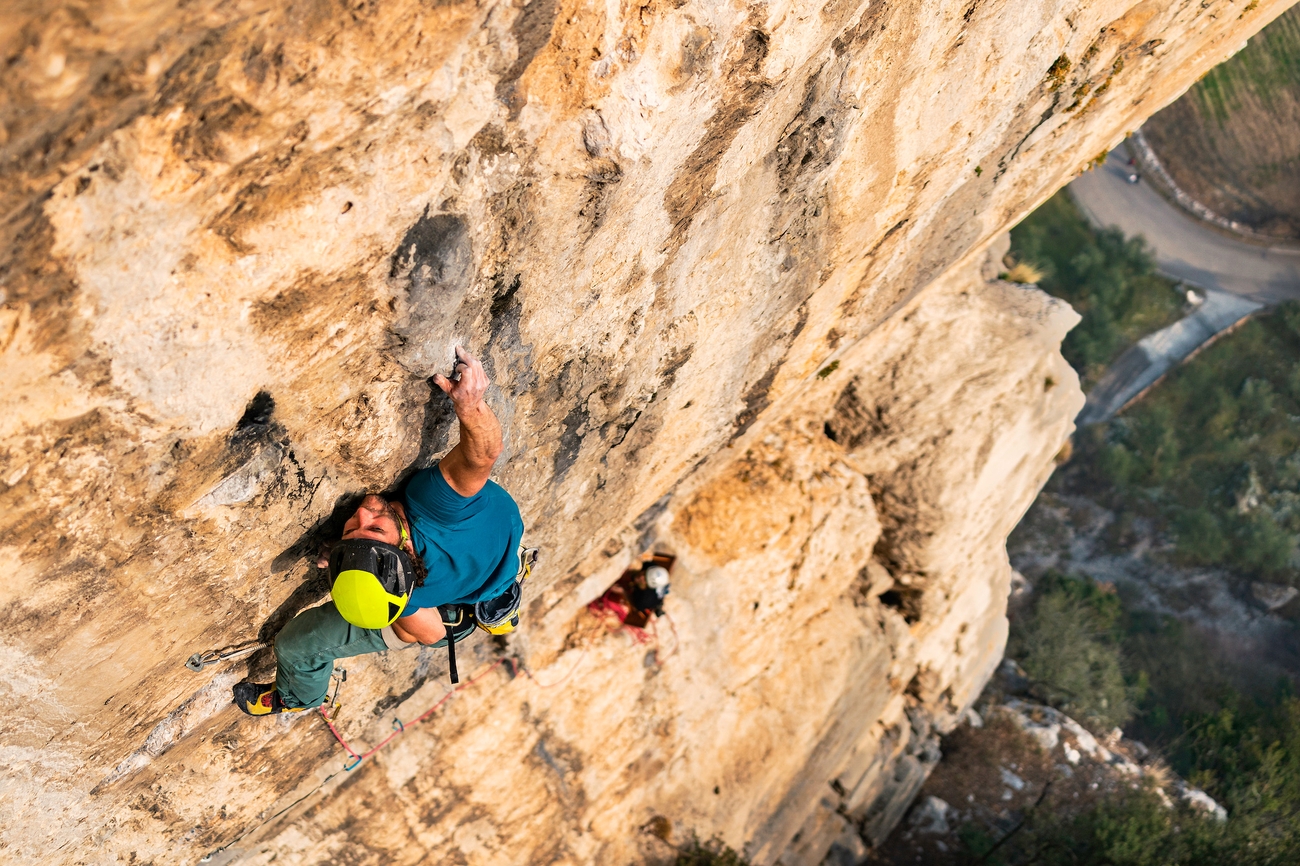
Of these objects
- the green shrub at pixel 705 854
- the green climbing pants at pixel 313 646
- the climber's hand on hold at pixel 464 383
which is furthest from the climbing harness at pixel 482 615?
the green shrub at pixel 705 854

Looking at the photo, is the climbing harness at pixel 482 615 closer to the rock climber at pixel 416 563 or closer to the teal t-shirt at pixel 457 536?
the rock climber at pixel 416 563

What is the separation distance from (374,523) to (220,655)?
943 mm

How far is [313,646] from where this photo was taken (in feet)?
11.8

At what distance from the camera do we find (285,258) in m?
2.36

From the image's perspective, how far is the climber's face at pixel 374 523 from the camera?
10.9 feet

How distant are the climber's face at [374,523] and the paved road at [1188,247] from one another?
25305 mm

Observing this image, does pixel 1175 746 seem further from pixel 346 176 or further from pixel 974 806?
pixel 346 176

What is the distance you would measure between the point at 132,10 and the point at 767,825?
927 centimetres

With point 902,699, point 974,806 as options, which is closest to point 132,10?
point 902,699

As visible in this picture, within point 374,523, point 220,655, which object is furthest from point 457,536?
point 220,655

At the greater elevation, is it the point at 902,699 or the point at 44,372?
the point at 44,372

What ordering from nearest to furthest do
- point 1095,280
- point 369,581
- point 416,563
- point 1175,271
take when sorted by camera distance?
point 369,581, point 416,563, point 1095,280, point 1175,271

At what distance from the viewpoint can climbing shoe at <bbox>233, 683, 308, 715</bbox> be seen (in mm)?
3873

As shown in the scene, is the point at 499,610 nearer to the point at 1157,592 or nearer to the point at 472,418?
the point at 472,418
